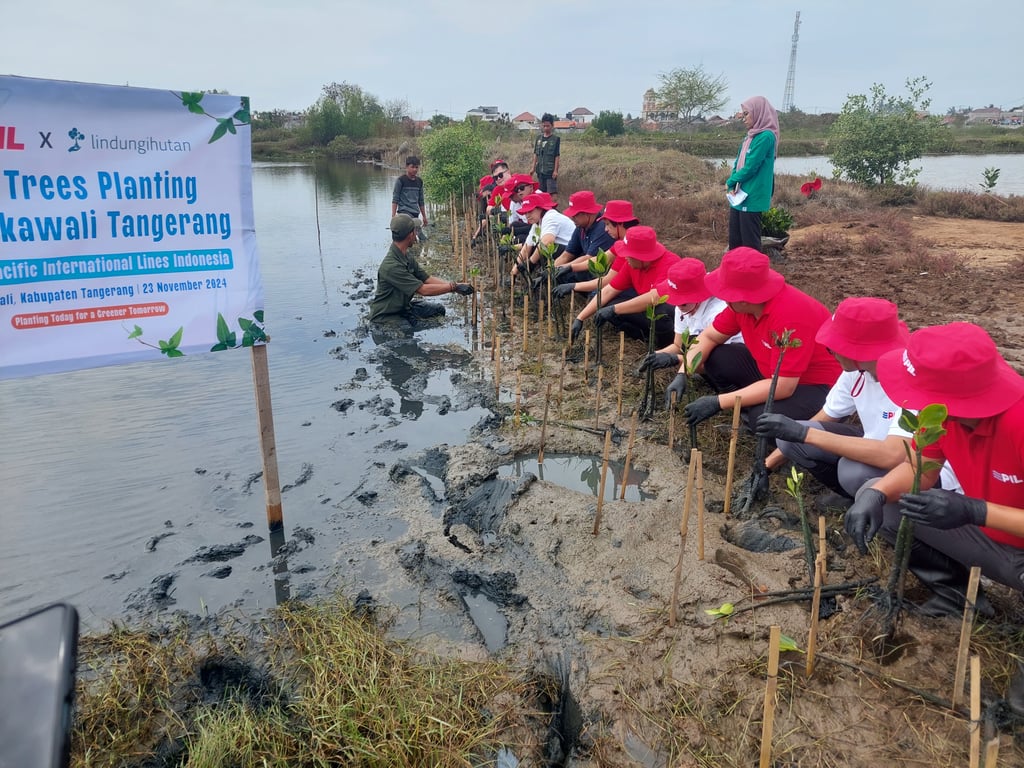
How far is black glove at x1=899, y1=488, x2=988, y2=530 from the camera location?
2404 millimetres

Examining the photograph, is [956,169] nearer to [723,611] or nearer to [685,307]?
[685,307]

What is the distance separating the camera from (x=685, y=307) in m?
5.16

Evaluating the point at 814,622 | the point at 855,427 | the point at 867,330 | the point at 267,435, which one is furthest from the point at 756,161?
the point at 267,435

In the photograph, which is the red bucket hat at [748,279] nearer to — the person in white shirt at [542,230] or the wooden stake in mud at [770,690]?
the wooden stake in mud at [770,690]

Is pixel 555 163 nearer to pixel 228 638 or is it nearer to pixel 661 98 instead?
pixel 228 638

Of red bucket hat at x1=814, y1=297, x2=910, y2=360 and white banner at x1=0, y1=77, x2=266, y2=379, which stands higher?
white banner at x1=0, y1=77, x2=266, y2=379

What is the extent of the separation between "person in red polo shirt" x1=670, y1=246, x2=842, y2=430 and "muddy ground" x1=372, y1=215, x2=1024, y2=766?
54 cm

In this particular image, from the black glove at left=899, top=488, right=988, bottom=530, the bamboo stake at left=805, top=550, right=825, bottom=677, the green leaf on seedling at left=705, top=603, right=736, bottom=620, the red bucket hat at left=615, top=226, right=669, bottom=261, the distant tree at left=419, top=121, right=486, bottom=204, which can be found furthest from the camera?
the distant tree at left=419, top=121, right=486, bottom=204

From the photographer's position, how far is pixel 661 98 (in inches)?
1886

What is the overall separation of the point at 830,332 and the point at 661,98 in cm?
4971

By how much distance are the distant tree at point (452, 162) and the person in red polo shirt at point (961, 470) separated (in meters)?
14.0

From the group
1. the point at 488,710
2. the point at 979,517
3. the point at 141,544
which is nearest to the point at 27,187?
the point at 141,544

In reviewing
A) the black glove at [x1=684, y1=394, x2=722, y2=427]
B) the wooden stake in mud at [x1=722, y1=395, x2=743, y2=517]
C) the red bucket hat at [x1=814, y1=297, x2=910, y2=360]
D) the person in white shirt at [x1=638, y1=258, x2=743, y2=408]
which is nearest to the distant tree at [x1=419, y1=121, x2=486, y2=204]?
the person in white shirt at [x1=638, y1=258, x2=743, y2=408]

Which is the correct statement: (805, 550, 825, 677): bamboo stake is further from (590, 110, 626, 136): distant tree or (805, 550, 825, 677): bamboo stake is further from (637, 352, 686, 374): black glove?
(590, 110, 626, 136): distant tree
